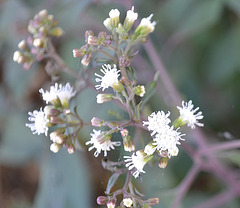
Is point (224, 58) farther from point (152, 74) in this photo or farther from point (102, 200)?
point (102, 200)

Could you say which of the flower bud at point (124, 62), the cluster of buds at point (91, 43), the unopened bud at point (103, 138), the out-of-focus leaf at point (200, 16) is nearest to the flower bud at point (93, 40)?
the cluster of buds at point (91, 43)

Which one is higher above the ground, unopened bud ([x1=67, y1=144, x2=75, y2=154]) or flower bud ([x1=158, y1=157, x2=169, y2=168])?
unopened bud ([x1=67, y1=144, x2=75, y2=154])

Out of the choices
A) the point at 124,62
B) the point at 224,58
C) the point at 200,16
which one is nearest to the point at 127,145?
the point at 124,62

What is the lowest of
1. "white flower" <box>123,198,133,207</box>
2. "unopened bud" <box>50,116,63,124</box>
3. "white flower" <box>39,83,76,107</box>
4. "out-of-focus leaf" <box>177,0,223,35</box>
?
"white flower" <box>123,198,133,207</box>

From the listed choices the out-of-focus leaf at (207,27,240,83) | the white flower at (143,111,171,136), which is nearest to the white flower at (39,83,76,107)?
the white flower at (143,111,171,136)

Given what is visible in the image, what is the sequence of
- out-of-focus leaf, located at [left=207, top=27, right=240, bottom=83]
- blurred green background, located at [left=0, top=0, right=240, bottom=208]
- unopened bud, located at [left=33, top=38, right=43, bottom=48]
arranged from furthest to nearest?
out-of-focus leaf, located at [left=207, top=27, right=240, bottom=83] → blurred green background, located at [left=0, top=0, right=240, bottom=208] → unopened bud, located at [left=33, top=38, right=43, bottom=48]

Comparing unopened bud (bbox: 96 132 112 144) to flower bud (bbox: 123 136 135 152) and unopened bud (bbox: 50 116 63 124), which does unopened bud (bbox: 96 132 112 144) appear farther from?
unopened bud (bbox: 50 116 63 124)

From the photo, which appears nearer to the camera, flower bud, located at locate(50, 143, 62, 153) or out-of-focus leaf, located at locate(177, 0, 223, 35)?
flower bud, located at locate(50, 143, 62, 153)

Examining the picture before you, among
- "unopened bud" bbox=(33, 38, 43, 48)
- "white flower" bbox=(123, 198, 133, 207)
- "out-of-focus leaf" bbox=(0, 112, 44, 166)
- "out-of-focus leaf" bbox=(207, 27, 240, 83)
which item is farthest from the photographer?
"out-of-focus leaf" bbox=(0, 112, 44, 166)
